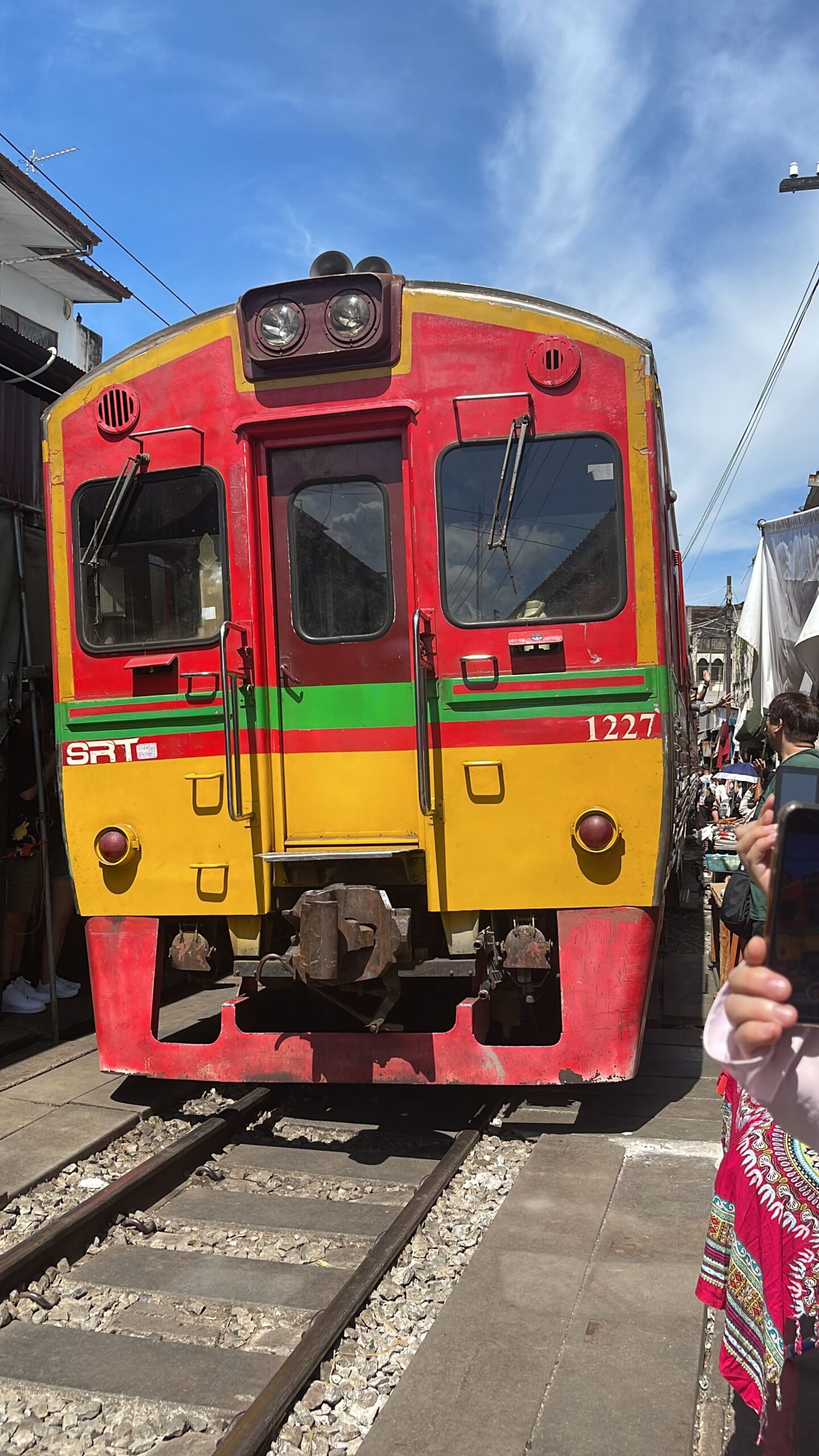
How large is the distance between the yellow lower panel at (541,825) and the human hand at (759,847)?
111 inches

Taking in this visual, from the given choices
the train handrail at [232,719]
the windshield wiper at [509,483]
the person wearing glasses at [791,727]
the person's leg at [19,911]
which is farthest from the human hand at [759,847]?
the person's leg at [19,911]

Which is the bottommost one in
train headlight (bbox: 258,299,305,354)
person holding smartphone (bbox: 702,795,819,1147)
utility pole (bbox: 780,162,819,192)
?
person holding smartphone (bbox: 702,795,819,1147)

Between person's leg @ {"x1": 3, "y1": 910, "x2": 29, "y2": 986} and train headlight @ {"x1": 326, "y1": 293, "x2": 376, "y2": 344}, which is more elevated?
train headlight @ {"x1": 326, "y1": 293, "x2": 376, "y2": 344}

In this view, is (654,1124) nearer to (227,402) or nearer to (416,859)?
(416,859)

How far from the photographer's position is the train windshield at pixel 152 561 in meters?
5.21

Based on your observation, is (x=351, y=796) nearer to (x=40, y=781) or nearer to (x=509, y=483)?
(x=509, y=483)

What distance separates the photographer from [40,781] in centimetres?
657

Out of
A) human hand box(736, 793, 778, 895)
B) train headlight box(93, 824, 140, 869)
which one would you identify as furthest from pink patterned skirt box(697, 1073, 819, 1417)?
train headlight box(93, 824, 140, 869)

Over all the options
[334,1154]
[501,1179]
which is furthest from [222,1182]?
[501,1179]

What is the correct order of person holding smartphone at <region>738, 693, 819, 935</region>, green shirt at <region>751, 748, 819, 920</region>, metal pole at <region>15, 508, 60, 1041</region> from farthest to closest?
metal pole at <region>15, 508, 60, 1041</region> → person holding smartphone at <region>738, 693, 819, 935</region> → green shirt at <region>751, 748, 819, 920</region>

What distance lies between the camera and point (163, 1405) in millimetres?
3006

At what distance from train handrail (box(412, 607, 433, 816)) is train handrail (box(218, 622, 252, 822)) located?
789 mm

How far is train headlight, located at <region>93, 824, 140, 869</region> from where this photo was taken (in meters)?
5.19

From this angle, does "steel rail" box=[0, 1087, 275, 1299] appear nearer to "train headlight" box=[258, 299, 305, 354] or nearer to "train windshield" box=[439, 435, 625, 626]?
"train windshield" box=[439, 435, 625, 626]
